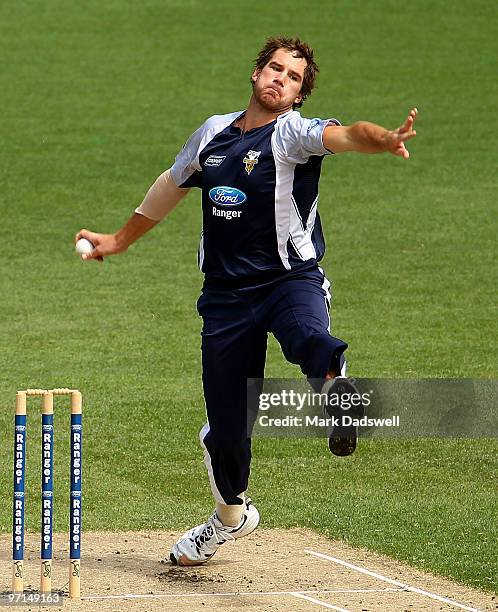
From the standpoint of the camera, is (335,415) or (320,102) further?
(320,102)

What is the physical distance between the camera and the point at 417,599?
6.96 m

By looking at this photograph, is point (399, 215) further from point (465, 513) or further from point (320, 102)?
point (465, 513)

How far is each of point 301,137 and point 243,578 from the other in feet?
7.39

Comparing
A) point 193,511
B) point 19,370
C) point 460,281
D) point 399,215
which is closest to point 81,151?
point 399,215

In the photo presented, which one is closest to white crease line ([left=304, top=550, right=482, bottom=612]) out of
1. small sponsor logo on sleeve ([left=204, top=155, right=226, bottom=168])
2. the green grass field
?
the green grass field

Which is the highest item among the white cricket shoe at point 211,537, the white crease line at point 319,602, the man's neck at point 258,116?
the man's neck at point 258,116

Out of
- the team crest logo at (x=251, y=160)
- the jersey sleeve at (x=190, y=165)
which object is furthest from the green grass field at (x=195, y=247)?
the team crest logo at (x=251, y=160)

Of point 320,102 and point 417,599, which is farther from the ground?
point 320,102

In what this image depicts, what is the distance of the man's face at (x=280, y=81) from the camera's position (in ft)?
22.9

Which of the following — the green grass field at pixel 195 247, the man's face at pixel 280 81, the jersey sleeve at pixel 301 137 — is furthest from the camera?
the green grass field at pixel 195 247

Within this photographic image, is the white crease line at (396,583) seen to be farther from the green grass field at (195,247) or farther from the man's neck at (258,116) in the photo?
the man's neck at (258,116)

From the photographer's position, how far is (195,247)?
53.2 feet

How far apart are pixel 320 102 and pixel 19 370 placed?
12150 mm

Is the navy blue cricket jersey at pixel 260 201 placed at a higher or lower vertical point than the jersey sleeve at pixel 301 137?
lower
